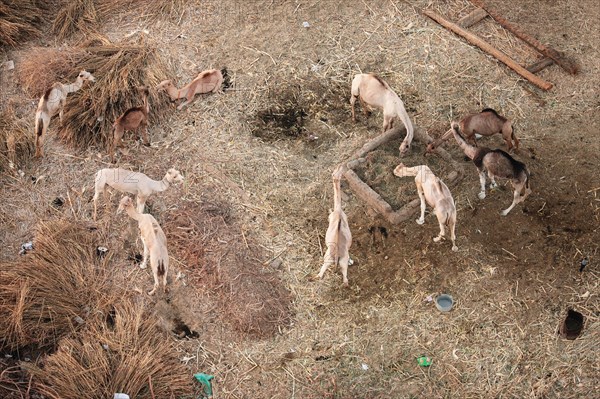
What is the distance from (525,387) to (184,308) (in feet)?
12.7

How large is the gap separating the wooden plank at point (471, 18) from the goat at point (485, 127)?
8.33 ft

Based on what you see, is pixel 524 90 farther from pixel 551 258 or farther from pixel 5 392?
pixel 5 392

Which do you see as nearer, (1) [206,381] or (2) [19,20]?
(1) [206,381]

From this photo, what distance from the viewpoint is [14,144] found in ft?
33.7

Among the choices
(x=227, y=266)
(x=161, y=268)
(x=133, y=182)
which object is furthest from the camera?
(x=133, y=182)

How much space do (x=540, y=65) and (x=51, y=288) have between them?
751 centimetres

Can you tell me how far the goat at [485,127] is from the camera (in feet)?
31.6

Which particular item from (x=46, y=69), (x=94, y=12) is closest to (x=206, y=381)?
(x=46, y=69)

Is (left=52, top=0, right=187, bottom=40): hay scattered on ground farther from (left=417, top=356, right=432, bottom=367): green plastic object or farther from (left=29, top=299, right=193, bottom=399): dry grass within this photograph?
(left=417, top=356, right=432, bottom=367): green plastic object

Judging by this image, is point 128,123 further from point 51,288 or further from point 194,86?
point 51,288

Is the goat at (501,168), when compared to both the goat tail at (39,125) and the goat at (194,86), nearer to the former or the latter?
the goat at (194,86)

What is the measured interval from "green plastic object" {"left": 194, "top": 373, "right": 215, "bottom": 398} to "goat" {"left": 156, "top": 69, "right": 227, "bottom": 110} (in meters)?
4.29

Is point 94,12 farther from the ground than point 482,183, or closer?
farther from the ground

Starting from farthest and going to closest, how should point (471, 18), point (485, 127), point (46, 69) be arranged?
point (471, 18) < point (46, 69) < point (485, 127)
